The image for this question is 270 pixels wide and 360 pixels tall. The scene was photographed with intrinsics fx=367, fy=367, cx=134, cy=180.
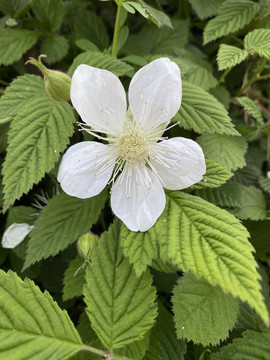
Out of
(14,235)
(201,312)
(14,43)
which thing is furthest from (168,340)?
(14,43)

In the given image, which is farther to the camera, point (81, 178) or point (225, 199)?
point (225, 199)

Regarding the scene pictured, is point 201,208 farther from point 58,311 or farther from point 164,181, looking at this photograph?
point 58,311

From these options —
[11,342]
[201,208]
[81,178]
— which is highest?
[201,208]

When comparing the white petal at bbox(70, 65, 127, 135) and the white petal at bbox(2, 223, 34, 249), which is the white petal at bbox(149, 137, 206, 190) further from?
the white petal at bbox(2, 223, 34, 249)

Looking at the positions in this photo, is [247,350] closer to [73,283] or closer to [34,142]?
[73,283]

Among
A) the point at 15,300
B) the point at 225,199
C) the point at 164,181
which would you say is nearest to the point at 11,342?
the point at 15,300

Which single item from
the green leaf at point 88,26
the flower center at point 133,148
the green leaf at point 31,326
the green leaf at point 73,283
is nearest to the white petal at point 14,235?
the green leaf at point 73,283

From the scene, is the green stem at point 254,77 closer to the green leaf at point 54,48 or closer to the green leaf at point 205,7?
the green leaf at point 205,7
